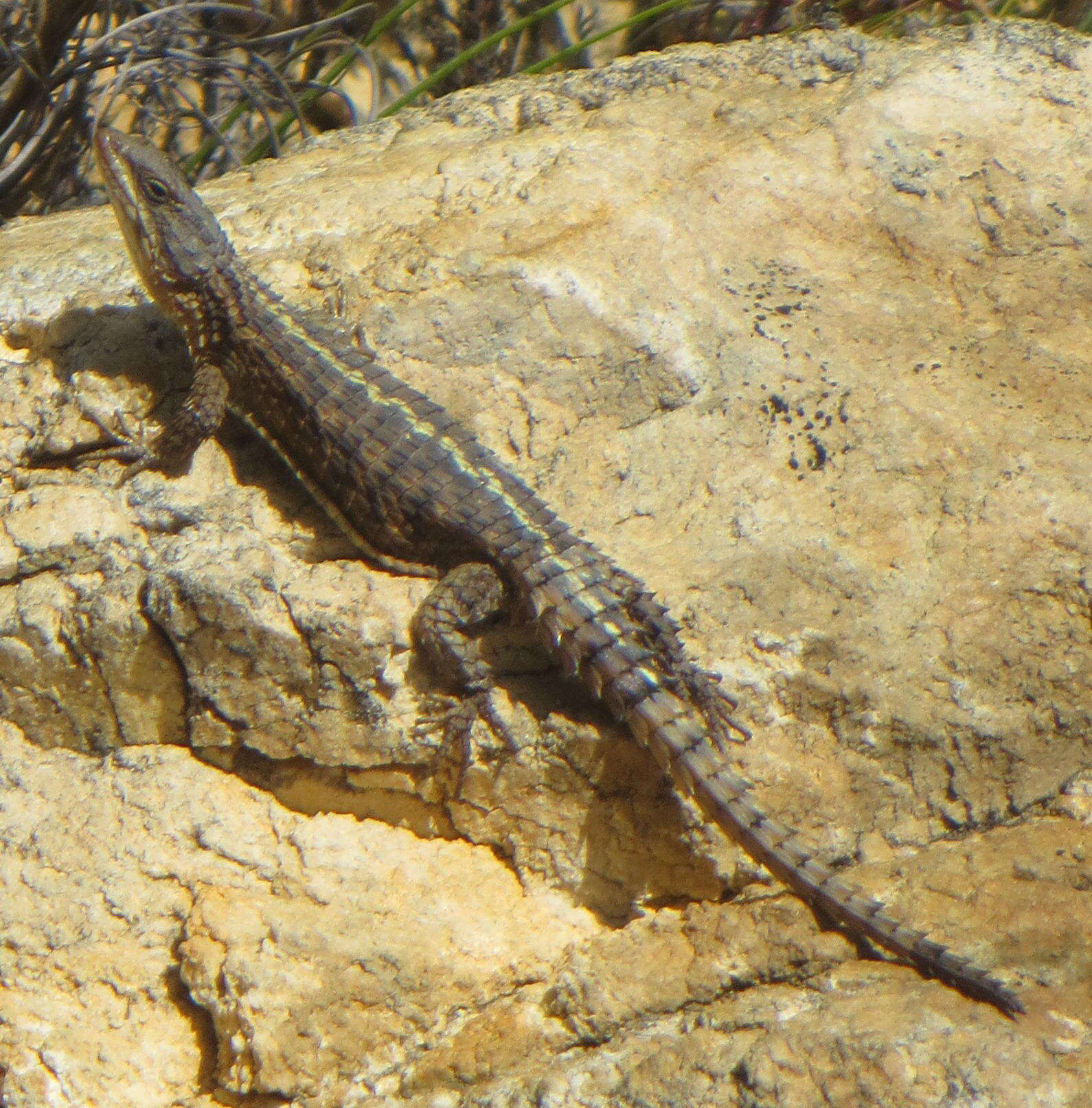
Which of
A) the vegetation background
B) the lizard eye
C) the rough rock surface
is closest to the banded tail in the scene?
the rough rock surface

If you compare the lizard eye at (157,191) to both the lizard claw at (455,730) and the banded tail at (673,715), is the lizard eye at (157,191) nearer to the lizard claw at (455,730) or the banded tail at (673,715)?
the banded tail at (673,715)

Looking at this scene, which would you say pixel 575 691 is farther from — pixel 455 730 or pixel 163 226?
pixel 163 226

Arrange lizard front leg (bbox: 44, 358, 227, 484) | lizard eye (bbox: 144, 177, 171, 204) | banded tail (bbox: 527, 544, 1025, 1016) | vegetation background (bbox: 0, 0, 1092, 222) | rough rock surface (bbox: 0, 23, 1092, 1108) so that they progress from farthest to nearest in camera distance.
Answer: vegetation background (bbox: 0, 0, 1092, 222) < lizard eye (bbox: 144, 177, 171, 204) < lizard front leg (bbox: 44, 358, 227, 484) < rough rock surface (bbox: 0, 23, 1092, 1108) < banded tail (bbox: 527, 544, 1025, 1016)

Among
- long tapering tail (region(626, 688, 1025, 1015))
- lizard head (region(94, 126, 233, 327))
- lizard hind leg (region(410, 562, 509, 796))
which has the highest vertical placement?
lizard head (region(94, 126, 233, 327))

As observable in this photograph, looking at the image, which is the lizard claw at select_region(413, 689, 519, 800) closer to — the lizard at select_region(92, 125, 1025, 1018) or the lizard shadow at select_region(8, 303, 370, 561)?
the lizard at select_region(92, 125, 1025, 1018)

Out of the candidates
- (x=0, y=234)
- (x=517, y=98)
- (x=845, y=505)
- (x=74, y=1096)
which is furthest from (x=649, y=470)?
(x=0, y=234)

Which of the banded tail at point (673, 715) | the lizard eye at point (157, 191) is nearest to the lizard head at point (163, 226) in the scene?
the lizard eye at point (157, 191)

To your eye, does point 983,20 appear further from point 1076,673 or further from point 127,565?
point 127,565
